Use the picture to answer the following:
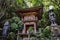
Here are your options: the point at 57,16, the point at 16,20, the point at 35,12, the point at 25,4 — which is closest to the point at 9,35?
the point at 16,20

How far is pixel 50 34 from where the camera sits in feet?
32.7

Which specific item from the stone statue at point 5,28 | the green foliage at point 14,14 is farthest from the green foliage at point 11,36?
the green foliage at point 14,14

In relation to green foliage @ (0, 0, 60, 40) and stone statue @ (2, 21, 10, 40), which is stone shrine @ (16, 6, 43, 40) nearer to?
green foliage @ (0, 0, 60, 40)

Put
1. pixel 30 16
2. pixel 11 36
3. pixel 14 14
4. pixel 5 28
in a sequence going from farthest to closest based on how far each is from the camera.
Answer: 1. pixel 14 14
2. pixel 30 16
3. pixel 5 28
4. pixel 11 36

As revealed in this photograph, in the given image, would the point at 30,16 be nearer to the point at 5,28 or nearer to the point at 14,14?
the point at 14,14

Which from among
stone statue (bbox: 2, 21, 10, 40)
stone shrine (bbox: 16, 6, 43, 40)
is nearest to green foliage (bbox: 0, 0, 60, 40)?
stone statue (bbox: 2, 21, 10, 40)

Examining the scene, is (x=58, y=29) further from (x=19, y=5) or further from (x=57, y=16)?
(x=19, y=5)

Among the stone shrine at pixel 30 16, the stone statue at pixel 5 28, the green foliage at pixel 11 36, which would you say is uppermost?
the stone shrine at pixel 30 16

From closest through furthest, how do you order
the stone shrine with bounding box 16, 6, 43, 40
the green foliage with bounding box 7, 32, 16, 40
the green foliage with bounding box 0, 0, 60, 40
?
the green foliage with bounding box 7, 32, 16, 40 → the stone shrine with bounding box 16, 6, 43, 40 → the green foliage with bounding box 0, 0, 60, 40

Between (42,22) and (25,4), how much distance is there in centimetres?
393

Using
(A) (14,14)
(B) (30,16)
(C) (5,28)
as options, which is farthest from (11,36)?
(A) (14,14)

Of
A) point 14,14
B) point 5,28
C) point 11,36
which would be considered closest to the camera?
point 11,36

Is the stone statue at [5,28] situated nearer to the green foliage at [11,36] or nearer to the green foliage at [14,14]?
the green foliage at [11,36]

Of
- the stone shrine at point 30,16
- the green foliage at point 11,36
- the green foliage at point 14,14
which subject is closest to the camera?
the green foliage at point 11,36
